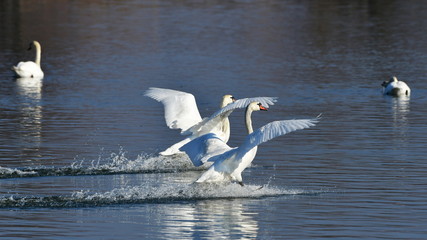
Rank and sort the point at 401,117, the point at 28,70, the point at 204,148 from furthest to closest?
the point at 28,70 < the point at 401,117 < the point at 204,148

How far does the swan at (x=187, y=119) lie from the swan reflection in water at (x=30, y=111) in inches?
102

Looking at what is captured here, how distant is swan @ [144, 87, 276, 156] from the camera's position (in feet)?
57.4

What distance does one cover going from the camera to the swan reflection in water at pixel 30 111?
2025 cm

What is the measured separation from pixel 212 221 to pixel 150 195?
1744mm

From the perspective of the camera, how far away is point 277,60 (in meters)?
35.4

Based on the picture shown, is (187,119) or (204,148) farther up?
(187,119)

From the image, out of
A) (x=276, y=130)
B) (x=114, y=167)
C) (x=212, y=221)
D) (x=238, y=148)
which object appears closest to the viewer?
(x=212, y=221)

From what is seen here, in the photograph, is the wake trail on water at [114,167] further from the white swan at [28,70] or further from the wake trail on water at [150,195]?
the white swan at [28,70]

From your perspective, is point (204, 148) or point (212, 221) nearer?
point (212, 221)

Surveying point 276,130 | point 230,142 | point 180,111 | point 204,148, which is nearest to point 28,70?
point 230,142

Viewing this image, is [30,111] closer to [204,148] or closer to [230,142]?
[230,142]

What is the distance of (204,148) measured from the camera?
15539 mm

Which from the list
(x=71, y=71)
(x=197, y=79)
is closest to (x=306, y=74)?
(x=197, y=79)

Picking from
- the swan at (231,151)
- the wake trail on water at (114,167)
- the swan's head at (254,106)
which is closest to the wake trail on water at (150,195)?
the swan at (231,151)
